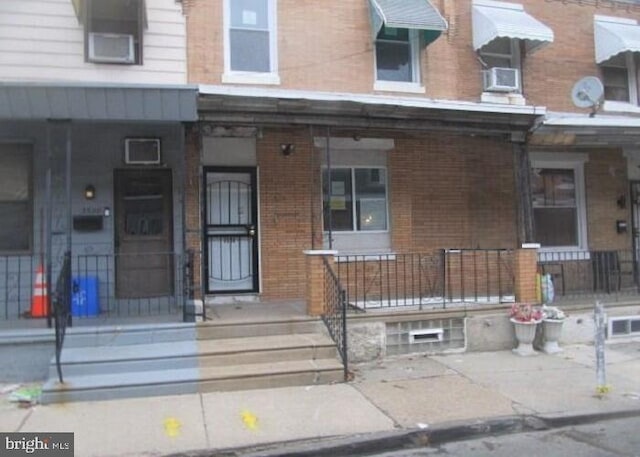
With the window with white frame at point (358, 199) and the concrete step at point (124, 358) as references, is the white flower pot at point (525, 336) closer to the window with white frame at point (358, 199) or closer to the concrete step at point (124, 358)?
the window with white frame at point (358, 199)

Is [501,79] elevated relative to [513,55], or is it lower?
lower

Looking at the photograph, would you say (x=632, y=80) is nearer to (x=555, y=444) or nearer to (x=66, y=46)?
(x=555, y=444)

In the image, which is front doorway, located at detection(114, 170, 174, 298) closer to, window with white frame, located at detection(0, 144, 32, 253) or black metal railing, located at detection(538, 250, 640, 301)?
window with white frame, located at detection(0, 144, 32, 253)

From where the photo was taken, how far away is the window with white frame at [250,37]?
34.0 ft

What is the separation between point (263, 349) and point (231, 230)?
3110 millimetres

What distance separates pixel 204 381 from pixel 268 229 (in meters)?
3.69

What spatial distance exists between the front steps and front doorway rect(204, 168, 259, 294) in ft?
7.32

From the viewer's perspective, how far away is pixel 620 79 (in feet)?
42.7

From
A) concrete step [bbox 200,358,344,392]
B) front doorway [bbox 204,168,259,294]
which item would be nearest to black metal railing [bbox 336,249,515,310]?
front doorway [bbox 204,168,259,294]

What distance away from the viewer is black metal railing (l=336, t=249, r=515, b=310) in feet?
33.2

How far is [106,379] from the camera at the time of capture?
704 cm

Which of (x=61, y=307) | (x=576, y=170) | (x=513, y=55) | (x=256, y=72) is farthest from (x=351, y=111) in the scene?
(x=576, y=170)

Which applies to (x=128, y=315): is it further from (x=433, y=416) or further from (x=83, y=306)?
(x=433, y=416)

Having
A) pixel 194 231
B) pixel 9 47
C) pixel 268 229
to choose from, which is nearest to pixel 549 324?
pixel 268 229
